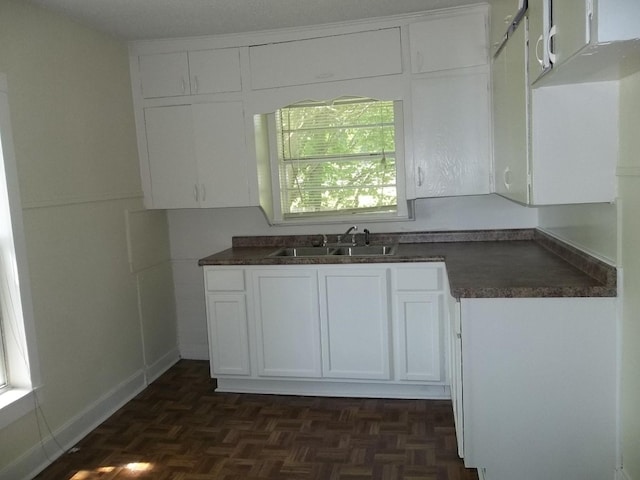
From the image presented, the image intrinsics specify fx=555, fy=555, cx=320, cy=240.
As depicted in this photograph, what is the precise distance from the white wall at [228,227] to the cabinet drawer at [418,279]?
2.06 ft

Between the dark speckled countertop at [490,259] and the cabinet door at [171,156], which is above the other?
the cabinet door at [171,156]

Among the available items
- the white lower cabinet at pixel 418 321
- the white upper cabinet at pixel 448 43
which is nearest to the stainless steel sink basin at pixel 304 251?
the white lower cabinet at pixel 418 321

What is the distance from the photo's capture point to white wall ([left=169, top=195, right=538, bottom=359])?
372 cm

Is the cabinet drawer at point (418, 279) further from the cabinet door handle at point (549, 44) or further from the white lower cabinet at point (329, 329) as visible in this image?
the cabinet door handle at point (549, 44)

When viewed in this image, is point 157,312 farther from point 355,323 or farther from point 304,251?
point 355,323

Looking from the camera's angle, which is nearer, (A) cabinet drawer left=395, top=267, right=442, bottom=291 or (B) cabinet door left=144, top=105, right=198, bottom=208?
(A) cabinet drawer left=395, top=267, right=442, bottom=291

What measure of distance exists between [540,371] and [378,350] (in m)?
1.23

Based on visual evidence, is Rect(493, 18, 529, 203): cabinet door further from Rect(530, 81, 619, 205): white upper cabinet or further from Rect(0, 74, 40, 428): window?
Rect(0, 74, 40, 428): window

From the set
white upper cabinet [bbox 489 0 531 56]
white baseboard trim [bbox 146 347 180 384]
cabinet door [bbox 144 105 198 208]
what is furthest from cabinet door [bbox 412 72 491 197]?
white baseboard trim [bbox 146 347 180 384]

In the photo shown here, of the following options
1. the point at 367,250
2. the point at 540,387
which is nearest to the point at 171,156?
the point at 367,250

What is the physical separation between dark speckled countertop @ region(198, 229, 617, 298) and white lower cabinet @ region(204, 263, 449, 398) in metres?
0.09

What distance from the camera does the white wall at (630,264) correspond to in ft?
6.41

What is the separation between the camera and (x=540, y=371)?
2.27m

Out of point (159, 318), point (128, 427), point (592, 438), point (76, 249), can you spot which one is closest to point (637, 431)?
point (592, 438)
